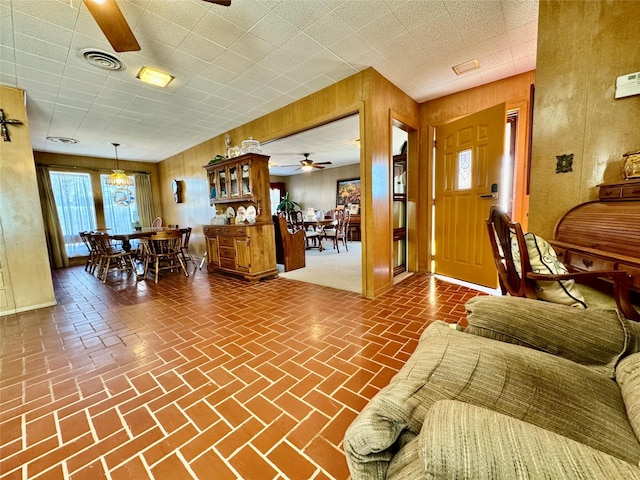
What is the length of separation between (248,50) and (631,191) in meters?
3.13

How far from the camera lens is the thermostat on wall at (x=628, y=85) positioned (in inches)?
63.1

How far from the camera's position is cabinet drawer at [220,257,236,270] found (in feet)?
13.8

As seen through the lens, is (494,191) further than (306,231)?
No

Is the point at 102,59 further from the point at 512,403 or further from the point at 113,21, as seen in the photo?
the point at 512,403

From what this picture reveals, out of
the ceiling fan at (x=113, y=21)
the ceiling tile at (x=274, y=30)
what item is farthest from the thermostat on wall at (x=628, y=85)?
the ceiling fan at (x=113, y=21)

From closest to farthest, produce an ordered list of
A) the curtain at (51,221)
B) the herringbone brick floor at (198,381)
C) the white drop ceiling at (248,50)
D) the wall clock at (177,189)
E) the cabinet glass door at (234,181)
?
1. the herringbone brick floor at (198,381)
2. the white drop ceiling at (248,50)
3. the cabinet glass door at (234,181)
4. the curtain at (51,221)
5. the wall clock at (177,189)

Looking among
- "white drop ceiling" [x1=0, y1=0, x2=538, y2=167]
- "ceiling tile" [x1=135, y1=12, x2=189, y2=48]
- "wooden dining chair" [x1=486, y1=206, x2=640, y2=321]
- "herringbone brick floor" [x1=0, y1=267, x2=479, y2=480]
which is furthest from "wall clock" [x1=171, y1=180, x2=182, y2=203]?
"wooden dining chair" [x1=486, y1=206, x2=640, y2=321]

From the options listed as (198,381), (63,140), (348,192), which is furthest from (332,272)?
(63,140)

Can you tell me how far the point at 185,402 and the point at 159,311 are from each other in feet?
5.64

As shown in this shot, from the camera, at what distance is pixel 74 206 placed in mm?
6098

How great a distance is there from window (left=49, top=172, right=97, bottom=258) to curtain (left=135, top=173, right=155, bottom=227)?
3.20 ft

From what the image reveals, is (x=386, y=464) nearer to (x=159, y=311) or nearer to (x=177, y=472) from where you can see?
(x=177, y=472)

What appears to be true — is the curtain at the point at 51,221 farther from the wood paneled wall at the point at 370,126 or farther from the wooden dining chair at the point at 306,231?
the wood paneled wall at the point at 370,126

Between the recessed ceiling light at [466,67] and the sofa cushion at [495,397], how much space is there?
310cm
